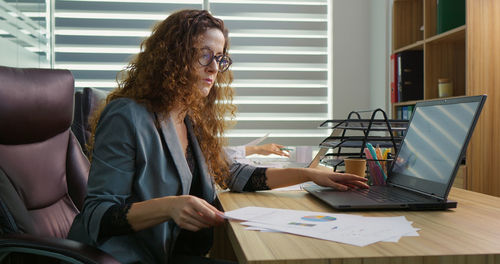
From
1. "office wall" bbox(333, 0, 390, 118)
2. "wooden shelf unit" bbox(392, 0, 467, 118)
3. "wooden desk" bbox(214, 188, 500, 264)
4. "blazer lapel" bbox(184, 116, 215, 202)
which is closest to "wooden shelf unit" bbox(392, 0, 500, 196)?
"wooden shelf unit" bbox(392, 0, 467, 118)

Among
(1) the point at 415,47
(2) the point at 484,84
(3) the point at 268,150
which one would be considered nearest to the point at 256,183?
(3) the point at 268,150

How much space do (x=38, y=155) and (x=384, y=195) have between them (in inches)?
42.6

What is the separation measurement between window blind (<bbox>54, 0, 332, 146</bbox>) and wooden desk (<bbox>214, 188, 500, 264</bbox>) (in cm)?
281

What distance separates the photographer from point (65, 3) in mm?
3637

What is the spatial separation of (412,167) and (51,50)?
128 inches

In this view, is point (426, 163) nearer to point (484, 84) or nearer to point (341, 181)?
point (341, 181)

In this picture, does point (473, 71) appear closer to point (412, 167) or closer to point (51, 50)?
point (412, 167)

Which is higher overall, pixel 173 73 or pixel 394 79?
pixel 394 79

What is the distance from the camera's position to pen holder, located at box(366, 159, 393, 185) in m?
1.35

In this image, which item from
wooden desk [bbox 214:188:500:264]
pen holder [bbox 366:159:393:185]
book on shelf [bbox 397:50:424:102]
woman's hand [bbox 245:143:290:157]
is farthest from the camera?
book on shelf [bbox 397:50:424:102]

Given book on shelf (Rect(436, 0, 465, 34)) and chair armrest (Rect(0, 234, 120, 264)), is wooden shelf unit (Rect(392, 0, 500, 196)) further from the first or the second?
chair armrest (Rect(0, 234, 120, 264))

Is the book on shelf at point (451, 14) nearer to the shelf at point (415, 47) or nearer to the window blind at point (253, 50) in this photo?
the shelf at point (415, 47)

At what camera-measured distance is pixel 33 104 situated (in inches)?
56.9

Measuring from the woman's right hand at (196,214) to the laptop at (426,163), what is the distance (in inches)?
10.7
